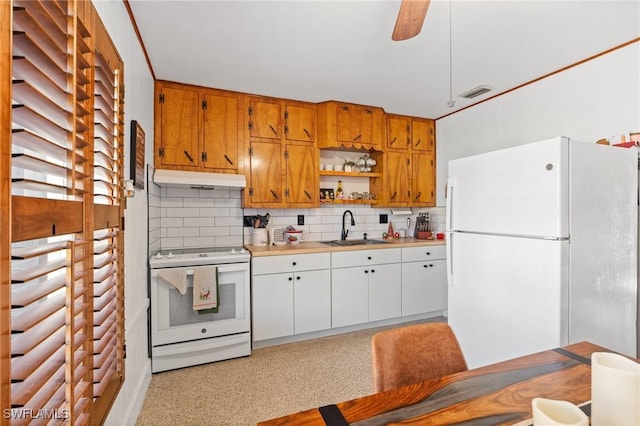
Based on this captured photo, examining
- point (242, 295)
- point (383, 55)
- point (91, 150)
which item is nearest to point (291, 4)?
point (383, 55)

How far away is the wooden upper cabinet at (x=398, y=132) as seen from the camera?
3.83 m

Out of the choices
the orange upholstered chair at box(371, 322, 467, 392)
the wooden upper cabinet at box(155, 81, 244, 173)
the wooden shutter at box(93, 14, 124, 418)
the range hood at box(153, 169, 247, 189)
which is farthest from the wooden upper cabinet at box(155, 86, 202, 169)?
Answer: the orange upholstered chair at box(371, 322, 467, 392)

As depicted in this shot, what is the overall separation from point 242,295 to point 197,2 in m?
2.13

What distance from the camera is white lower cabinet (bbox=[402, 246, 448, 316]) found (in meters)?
3.45

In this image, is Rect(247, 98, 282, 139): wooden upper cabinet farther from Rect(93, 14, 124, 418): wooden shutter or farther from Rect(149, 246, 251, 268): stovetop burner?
Rect(93, 14, 124, 418): wooden shutter

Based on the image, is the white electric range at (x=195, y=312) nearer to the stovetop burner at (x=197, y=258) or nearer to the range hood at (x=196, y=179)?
the stovetop burner at (x=197, y=258)

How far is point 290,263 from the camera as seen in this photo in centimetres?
295

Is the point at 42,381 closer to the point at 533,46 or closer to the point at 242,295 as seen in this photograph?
the point at 242,295

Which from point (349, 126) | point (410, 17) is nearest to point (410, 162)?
point (349, 126)

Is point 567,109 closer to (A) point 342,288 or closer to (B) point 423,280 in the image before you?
(B) point 423,280

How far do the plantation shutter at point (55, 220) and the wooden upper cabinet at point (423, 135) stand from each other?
3395mm

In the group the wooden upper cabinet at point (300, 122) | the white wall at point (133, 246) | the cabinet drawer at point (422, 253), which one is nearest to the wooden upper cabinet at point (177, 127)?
the white wall at point (133, 246)

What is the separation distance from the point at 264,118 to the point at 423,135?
2.08m

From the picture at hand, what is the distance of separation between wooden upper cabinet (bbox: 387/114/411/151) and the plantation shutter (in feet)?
10.1
